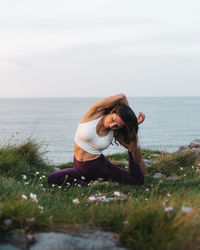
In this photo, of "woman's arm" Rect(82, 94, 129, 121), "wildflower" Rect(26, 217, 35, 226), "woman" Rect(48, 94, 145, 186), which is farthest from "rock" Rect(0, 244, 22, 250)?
"woman's arm" Rect(82, 94, 129, 121)

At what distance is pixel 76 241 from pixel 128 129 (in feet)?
13.1

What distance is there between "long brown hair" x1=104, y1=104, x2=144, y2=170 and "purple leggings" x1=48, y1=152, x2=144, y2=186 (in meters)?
0.19

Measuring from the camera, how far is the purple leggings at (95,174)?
301 inches

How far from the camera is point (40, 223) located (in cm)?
385

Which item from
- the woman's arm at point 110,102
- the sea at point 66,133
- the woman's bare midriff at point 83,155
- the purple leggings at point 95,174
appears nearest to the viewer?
the woman's arm at point 110,102

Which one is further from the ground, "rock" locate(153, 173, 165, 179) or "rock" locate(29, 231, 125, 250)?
"rock" locate(29, 231, 125, 250)

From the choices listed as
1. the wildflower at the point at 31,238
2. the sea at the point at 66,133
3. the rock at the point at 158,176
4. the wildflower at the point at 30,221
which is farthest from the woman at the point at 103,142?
the wildflower at the point at 31,238

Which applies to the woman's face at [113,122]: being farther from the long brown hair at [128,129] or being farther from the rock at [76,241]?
the rock at [76,241]

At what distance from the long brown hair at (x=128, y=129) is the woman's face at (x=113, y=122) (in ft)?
0.25

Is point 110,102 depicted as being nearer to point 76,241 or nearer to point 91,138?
point 91,138

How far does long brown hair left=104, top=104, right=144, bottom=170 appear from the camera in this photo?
23.3ft

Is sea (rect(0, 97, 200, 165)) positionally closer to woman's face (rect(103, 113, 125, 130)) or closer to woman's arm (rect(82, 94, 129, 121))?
woman's arm (rect(82, 94, 129, 121))

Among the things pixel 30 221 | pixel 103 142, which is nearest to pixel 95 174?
pixel 103 142

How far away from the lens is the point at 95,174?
773cm
